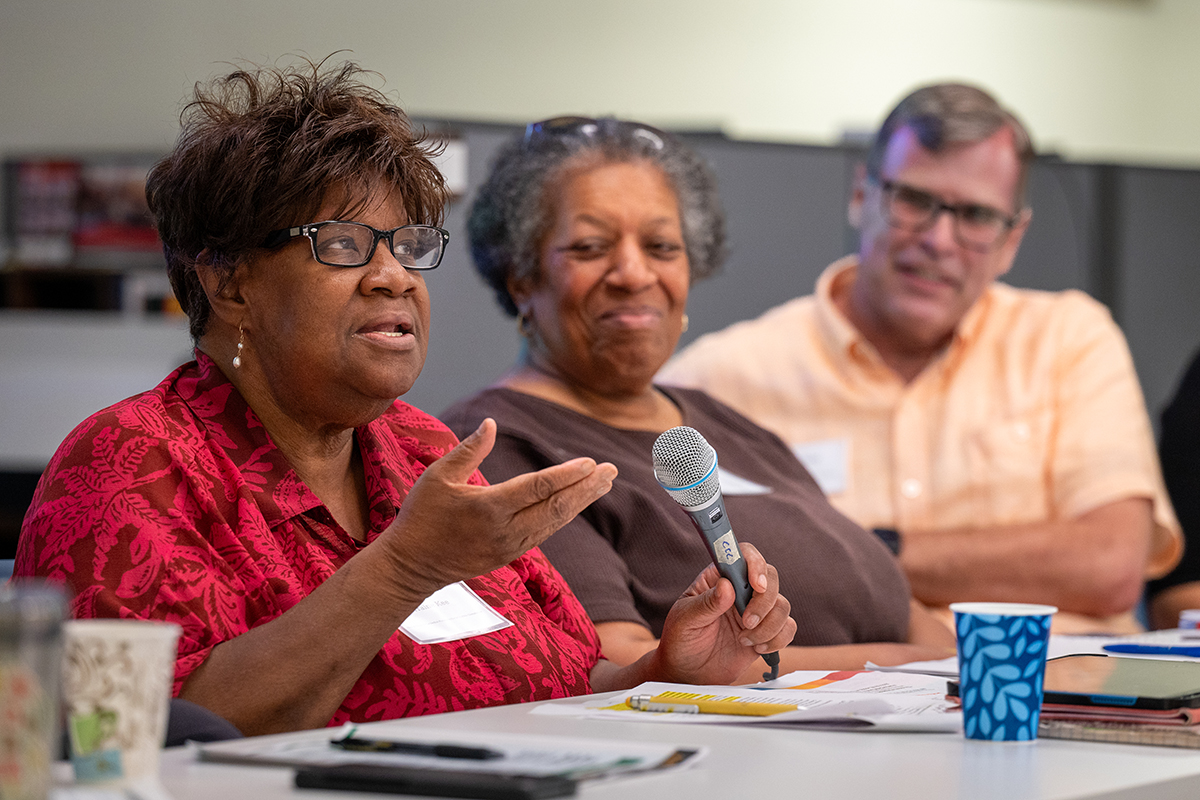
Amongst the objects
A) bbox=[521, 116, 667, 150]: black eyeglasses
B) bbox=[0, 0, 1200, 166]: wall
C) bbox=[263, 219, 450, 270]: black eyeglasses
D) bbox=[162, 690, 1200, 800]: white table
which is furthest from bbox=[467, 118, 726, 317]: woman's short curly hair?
bbox=[0, 0, 1200, 166]: wall

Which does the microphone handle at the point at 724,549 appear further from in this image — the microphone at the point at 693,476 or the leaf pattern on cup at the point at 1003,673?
the leaf pattern on cup at the point at 1003,673

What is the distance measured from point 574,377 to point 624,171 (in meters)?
0.35

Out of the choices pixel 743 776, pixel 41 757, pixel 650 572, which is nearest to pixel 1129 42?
pixel 650 572

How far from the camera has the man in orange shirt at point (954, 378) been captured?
2762 millimetres

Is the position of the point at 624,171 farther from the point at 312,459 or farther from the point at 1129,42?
the point at 1129,42

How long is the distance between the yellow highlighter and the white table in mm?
52

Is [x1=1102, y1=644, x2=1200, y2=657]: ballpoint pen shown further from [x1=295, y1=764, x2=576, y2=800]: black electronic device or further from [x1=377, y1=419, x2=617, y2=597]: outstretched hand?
[x1=295, y1=764, x2=576, y2=800]: black electronic device

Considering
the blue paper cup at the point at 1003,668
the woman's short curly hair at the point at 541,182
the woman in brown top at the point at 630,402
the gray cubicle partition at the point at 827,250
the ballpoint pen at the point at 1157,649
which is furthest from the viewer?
the gray cubicle partition at the point at 827,250

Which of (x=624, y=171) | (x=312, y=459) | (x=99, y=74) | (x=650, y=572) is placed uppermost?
(x=99, y=74)

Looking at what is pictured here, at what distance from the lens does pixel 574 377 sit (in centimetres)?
214

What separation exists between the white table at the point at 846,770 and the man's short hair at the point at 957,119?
2026 mm

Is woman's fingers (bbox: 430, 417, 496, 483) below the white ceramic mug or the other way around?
the other way around

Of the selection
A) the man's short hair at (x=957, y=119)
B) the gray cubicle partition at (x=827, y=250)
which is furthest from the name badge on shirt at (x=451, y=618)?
the man's short hair at (x=957, y=119)

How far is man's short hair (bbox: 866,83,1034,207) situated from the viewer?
2820 millimetres
